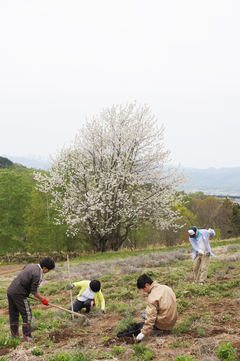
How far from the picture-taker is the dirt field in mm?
3887

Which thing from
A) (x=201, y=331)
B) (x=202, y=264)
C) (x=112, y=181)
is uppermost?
(x=112, y=181)

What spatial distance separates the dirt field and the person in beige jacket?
0.24m

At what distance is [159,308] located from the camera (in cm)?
441

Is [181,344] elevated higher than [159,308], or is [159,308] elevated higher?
[159,308]

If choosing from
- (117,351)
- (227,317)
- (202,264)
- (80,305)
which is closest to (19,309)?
(80,305)

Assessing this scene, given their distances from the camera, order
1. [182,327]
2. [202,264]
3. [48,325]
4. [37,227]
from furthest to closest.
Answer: [37,227]
[202,264]
[48,325]
[182,327]

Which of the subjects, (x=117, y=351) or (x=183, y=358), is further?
(x=117, y=351)

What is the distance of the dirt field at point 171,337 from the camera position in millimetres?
3887

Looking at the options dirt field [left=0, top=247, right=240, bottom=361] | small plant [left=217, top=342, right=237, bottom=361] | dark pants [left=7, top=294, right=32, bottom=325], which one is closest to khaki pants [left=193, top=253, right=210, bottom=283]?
dirt field [left=0, top=247, right=240, bottom=361]

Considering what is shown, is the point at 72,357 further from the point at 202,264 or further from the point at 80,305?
the point at 202,264

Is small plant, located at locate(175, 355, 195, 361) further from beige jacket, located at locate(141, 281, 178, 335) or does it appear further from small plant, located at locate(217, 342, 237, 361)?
beige jacket, located at locate(141, 281, 178, 335)

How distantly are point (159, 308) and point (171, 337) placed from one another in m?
0.55

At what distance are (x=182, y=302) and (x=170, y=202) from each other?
48.3ft

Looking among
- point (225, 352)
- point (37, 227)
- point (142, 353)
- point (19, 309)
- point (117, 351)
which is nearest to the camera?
point (225, 352)
